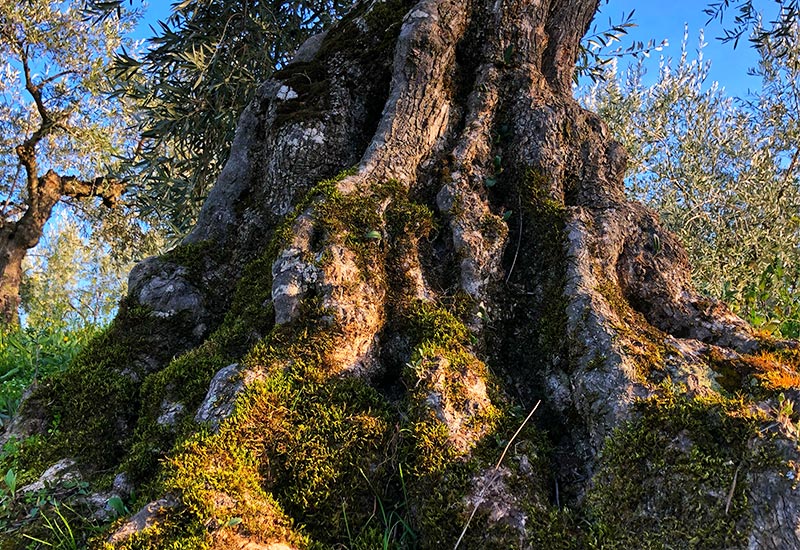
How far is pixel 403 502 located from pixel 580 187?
2.69 metres

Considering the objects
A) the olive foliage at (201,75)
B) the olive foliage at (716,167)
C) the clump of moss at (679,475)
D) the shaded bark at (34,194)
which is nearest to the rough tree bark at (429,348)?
the clump of moss at (679,475)

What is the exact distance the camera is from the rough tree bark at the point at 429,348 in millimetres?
2465

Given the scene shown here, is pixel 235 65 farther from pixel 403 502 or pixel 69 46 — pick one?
pixel 69 46

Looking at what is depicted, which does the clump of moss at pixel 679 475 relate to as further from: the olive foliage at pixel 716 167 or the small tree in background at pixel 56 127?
the small tree in background at pixel 56 127

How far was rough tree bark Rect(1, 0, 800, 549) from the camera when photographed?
2465 millimetres

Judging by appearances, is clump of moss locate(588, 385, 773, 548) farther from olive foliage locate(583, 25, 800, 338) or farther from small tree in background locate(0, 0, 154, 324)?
small tree in background locate(0, 0, 154, 324)

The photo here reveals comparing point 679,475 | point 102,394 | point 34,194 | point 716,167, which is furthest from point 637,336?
point 34,194

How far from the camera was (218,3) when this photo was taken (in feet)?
22.4

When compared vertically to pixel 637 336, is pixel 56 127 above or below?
above

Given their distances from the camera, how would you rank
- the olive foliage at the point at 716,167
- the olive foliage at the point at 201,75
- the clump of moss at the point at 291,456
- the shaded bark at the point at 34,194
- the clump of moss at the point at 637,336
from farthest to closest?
the shaded bark at the point at 34,194 < the olive foliage at the point at 716,167 < the olive foliage at the point at 201,75 < the clump of moss at the point at 637,336 < the clump of moss at the point at 291,456

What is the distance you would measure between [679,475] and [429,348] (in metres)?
1.31

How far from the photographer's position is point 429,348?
121 inches

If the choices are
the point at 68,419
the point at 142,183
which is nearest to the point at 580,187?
the point at 68,419

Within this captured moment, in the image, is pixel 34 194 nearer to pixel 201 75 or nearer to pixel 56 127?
pixel 56 127
